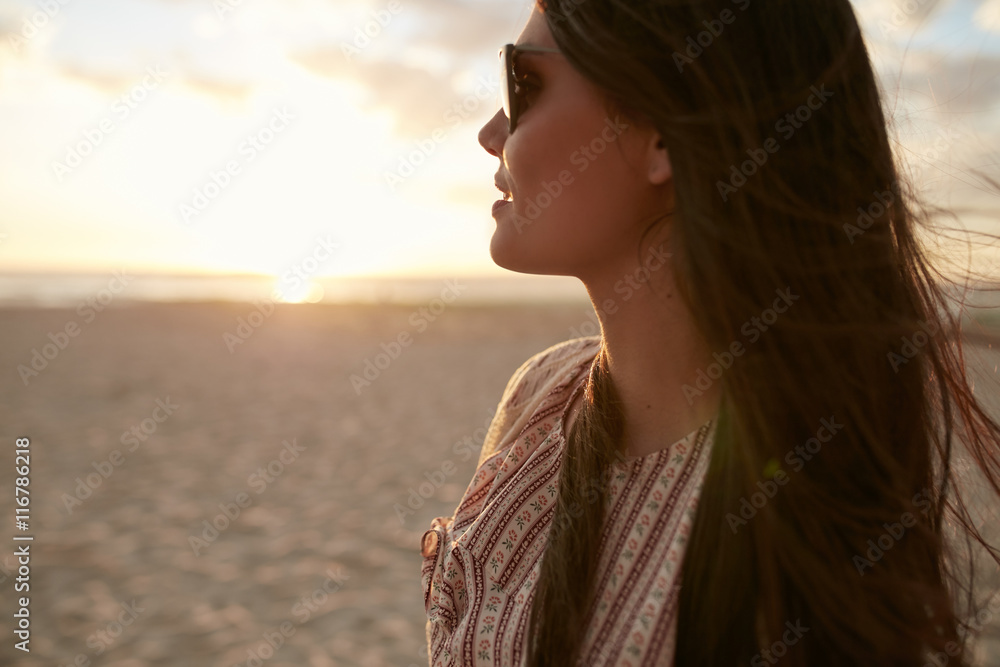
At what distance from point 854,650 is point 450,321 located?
74.7ft

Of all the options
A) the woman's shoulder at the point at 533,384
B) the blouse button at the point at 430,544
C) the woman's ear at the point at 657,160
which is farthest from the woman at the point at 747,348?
the woman's shoulder at the point at 533,384

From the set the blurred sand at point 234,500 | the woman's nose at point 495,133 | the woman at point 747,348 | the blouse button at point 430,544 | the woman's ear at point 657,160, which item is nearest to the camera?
the woman at point 747,348

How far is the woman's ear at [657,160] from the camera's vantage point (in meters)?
1.46

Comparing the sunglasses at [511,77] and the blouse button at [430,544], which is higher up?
the sunglasses at [511,77]

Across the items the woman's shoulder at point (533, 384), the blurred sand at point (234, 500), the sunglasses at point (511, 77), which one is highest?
the sunglasses at point (511, 77)

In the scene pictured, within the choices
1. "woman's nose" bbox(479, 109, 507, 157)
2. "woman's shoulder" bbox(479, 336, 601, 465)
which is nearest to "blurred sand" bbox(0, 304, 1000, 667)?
"woman's shoulder" bbox(479, 336, 601, 465)

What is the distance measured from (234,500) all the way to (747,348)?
5.25 metres

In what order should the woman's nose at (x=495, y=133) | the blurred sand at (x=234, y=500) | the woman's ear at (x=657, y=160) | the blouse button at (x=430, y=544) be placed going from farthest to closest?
1. the blurred sand at (x=234, y=500)
2. the blouse button at (x=430, y=544)
3. the woman's nose at (x=495, y=133)
4. the woman's ear at (x=657, y=160)

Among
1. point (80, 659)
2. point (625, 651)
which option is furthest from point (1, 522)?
point (625, 651)

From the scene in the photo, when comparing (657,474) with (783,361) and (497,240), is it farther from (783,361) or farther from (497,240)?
(497,240)

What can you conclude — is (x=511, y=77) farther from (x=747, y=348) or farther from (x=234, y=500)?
(x=234, y=500)

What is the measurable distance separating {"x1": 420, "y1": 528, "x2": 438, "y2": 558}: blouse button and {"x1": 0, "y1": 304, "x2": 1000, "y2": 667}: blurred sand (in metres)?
1.60

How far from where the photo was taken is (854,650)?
1269mm

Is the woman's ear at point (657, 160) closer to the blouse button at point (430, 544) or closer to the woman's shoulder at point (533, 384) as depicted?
the woman's shoulder at point (533, 384)
